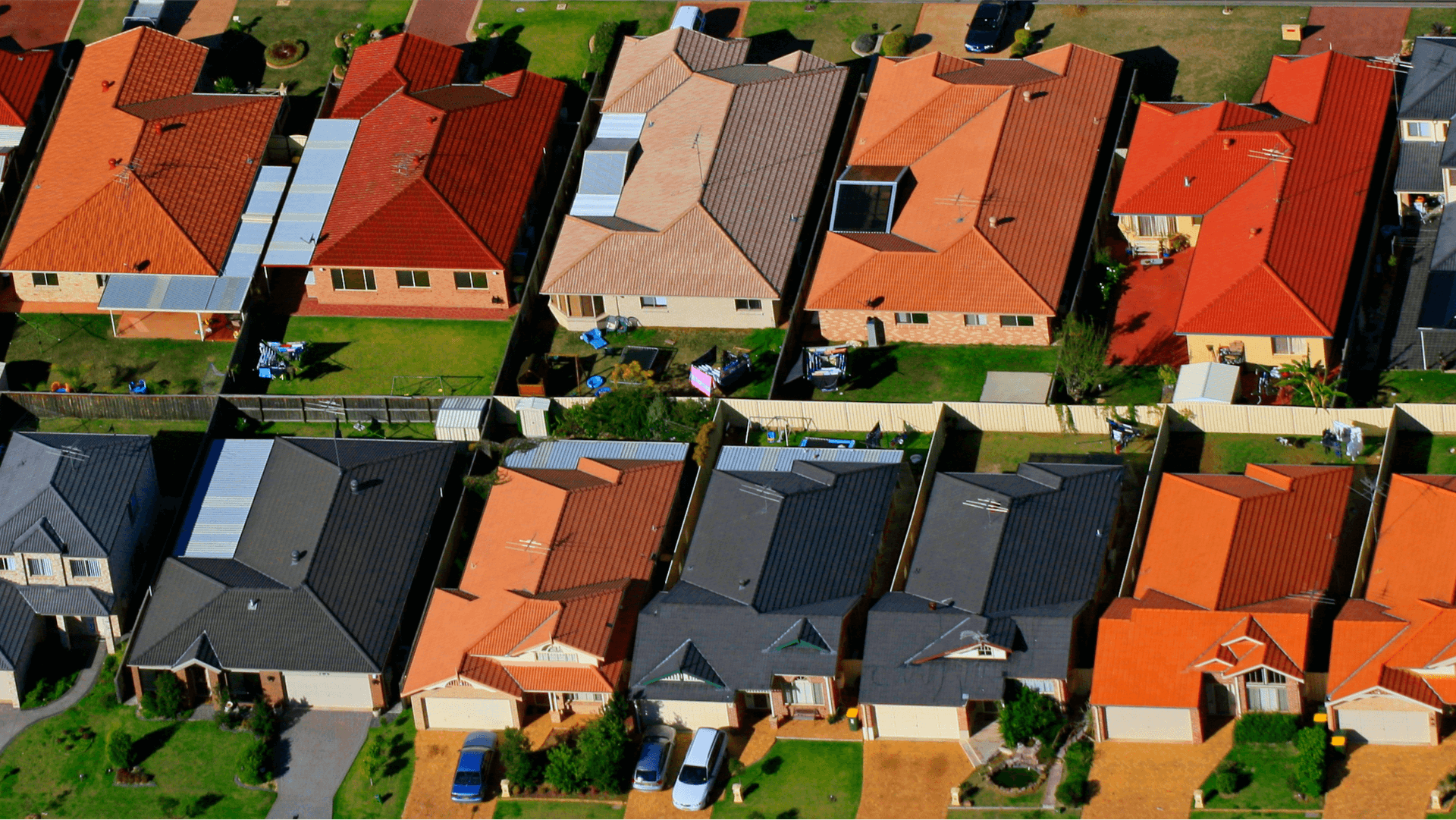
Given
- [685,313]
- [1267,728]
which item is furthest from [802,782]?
[685,313]

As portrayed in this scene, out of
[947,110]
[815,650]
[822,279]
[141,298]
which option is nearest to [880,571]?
[815,650]

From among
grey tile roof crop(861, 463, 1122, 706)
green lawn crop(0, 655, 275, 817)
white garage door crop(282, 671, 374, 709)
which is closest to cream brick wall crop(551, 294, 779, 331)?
grey tile roof crop(861, 463, 1122, 706)

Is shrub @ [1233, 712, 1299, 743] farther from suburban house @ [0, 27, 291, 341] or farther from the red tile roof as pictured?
suburban house @ [0, 27, 291, 341]

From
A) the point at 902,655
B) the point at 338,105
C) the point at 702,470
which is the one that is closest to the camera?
the point at 902,655

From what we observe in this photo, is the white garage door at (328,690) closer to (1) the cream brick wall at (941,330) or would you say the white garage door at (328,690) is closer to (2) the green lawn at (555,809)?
(2) the green lawn at (555,809)

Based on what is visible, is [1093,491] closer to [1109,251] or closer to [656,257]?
[1109,251]

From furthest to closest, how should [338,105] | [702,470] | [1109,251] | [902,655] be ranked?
[338,105] < [1109,251] < [702,470] < [902,655]

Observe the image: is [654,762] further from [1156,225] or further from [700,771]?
[1156,225]

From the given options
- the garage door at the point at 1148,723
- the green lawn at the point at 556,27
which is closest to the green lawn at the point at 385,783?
the garage door at the point at 1148,723
